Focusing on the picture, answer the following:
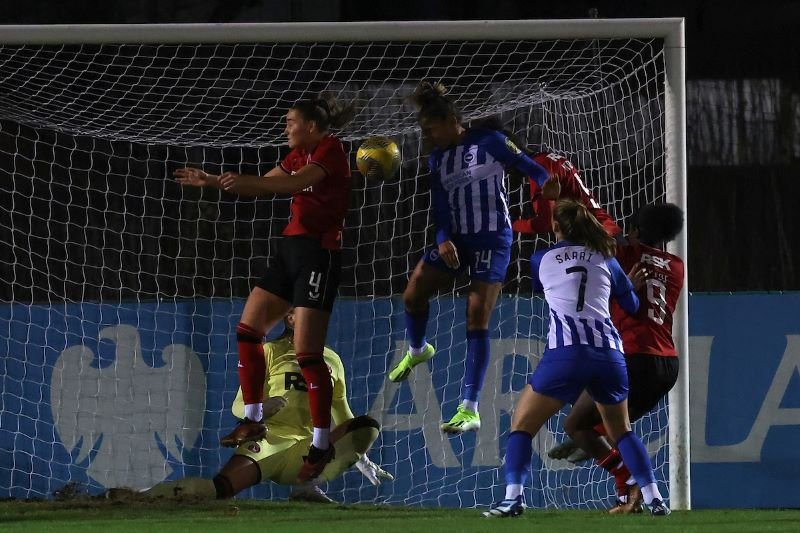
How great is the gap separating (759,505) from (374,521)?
9.30 feet

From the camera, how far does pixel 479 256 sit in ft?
22.5

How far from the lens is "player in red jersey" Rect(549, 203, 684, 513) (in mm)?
6625

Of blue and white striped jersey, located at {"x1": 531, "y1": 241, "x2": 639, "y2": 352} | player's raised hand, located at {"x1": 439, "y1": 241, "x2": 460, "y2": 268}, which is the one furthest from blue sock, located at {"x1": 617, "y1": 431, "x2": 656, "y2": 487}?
player's raised hand, located at {"x1": 439, "y1": 241, "x2": 460, "y2": 268}

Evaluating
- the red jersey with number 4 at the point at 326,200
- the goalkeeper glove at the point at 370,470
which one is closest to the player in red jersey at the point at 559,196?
the red jersey with number 4 at the point at 326,200

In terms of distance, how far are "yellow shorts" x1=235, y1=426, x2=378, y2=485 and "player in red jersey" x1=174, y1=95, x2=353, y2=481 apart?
74 cm

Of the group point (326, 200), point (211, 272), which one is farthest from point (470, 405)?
point (211, 272)

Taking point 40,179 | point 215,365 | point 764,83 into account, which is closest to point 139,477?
point 215,365

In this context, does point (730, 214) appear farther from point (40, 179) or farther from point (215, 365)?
point (40, 179)

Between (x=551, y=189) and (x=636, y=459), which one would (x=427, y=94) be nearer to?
(x=551, y=189)

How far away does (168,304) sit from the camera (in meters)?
8.27

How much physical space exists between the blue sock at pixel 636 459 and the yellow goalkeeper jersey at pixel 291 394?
2.12 m

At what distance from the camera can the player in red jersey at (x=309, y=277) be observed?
665 centimetres

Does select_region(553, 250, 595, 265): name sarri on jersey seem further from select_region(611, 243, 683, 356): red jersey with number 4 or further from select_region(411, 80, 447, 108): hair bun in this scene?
select_region(411, 80, 447, 108): hair bun

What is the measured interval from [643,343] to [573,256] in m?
0.82
